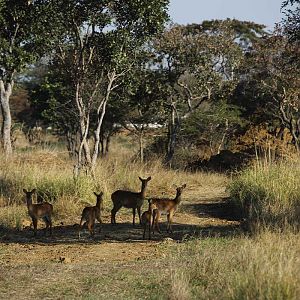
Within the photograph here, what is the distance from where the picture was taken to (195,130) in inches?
1007

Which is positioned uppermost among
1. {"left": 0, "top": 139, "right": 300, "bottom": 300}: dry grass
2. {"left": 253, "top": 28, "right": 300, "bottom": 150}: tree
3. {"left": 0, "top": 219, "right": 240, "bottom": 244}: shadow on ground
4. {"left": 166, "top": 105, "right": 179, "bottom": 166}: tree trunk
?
{"left": 253, "top": 28, "right": 300, "bottom": 150}: tree

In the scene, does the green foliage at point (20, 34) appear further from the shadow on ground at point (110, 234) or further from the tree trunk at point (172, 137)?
the tree trunk at point (172, 137)

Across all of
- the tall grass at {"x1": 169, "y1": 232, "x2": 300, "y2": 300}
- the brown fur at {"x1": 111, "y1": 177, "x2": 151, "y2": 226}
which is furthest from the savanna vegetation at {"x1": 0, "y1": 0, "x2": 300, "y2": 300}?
the brown fur at {"x1": 111, "y1": 177, "x2": 151, "y2": 226}

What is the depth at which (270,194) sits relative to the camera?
12.3 metres

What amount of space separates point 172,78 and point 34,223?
1321 cm

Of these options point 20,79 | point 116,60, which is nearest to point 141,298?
point 116,60

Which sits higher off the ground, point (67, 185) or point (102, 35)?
point (102, 35)

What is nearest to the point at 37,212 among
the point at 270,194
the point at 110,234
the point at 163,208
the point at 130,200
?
the point at 110,234

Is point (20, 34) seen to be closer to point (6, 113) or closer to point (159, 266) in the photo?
point (6, 113)

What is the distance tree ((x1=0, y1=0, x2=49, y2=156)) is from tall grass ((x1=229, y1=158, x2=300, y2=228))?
581cm

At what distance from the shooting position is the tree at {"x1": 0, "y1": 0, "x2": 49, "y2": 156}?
1488 cm

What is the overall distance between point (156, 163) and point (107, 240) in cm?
924

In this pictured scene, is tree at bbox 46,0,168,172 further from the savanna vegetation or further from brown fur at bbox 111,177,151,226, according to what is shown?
brown fur at bbox 111,177,151,226

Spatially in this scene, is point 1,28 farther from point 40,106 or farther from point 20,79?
point 20,79
